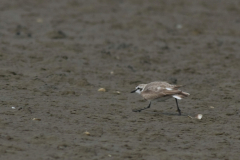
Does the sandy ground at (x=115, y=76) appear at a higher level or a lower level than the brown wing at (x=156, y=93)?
lower

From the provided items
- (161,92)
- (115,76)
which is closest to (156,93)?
(161,92)

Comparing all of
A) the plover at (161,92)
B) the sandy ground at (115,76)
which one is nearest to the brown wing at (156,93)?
the plover at (161,92)

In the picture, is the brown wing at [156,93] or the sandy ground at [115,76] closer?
the sandy ground at [115,76]

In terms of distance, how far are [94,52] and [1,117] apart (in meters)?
5.89

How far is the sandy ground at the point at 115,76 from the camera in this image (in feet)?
25.7

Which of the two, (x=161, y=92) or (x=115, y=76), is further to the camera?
(x=115, y=76)

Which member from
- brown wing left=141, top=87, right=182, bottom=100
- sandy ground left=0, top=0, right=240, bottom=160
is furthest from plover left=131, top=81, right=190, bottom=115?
sandy ground left=0, top=0, right=240, bottom=160

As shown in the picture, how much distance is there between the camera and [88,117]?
29.9 feet

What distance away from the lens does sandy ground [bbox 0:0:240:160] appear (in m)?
7.82

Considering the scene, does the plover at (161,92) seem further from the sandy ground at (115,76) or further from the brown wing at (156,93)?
the sandy ground at (115,76)

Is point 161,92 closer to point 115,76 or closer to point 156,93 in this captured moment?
point 156,93

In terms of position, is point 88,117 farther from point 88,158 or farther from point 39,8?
point 39,8

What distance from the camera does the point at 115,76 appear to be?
40.3 feet

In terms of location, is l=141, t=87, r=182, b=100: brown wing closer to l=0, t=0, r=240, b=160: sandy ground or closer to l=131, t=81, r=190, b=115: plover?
l=131, t=81, r=190, b=115: plover
